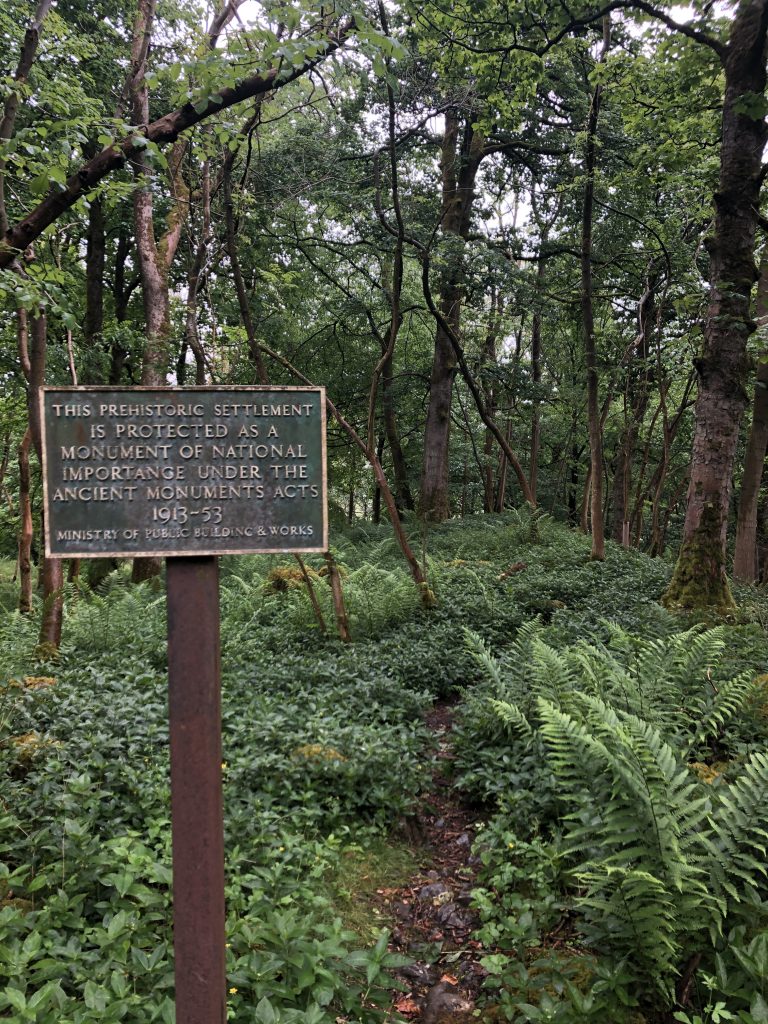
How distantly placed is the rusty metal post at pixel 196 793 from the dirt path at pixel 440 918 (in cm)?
117

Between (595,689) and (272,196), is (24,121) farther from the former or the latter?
(595,689)

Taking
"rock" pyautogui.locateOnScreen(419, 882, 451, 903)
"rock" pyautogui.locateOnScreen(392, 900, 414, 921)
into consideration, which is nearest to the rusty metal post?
"rock" pyautogui.locateOnScreen(392, 900, 414, 921)

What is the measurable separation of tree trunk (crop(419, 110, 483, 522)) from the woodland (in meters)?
0.18

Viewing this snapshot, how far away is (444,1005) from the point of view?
9.95 ft

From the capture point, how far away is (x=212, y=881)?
237 centimetres

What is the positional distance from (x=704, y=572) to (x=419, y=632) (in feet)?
11.8

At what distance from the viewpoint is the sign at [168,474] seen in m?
2.57

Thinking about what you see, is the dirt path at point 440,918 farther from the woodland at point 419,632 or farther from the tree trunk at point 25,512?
the tree trunk at point 25,512

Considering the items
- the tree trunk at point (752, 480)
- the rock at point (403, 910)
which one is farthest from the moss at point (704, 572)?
the rock at point (403, 910)

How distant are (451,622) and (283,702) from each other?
3.12 m

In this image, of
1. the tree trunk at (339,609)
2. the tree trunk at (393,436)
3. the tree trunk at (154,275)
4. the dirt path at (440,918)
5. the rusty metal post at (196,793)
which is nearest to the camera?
the rusty metal post at (196,793)

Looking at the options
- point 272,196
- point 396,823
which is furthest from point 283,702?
point 272,196

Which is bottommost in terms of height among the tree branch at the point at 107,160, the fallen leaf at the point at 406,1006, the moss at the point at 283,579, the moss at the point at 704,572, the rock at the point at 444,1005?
the fallen leaf at the point at 406,1006

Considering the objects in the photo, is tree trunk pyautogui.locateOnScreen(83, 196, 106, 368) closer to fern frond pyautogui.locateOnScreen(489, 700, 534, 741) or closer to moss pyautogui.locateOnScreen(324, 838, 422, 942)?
fern frond pyautogui.locateOnScreen(489, 700, 534, 741)
